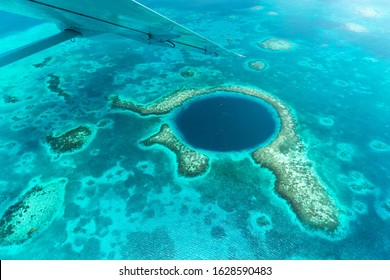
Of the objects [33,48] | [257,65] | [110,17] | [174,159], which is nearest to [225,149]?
[174,159]

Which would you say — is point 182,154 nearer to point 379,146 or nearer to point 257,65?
point 379,146

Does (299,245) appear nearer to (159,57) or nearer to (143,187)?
(143,187)

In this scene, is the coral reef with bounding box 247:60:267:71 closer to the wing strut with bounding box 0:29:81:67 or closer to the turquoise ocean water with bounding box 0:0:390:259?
the turquoise ocean water with bounding box 0:0:390:259

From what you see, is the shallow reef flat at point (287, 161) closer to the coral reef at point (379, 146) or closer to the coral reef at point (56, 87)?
the coral reef at point (56, 87)

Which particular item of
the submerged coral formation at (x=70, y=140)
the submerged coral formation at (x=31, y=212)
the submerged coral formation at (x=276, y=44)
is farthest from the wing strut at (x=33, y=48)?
the submerged coral formation at (x=276, y=44)

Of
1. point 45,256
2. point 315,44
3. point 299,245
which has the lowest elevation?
point 45,256

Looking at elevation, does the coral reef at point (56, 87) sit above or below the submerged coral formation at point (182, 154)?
below

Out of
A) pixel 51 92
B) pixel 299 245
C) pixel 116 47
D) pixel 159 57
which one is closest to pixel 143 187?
pixel 299 245
